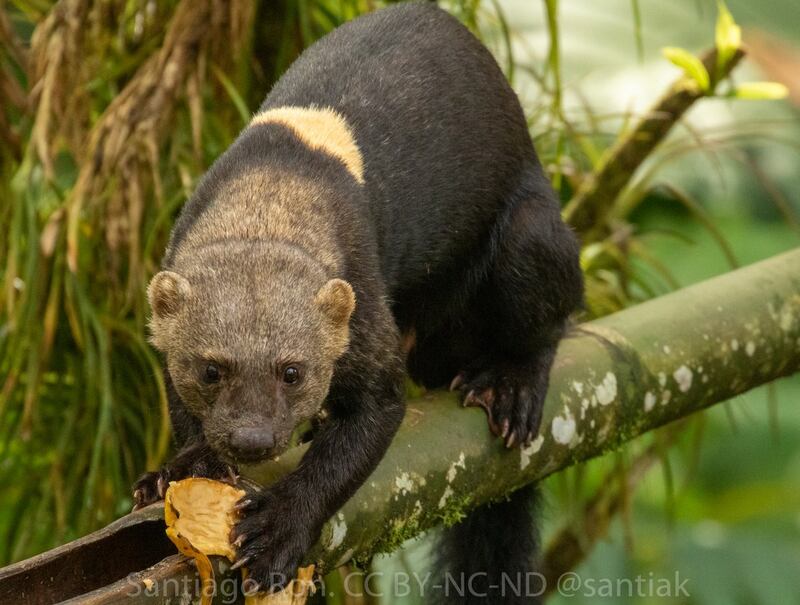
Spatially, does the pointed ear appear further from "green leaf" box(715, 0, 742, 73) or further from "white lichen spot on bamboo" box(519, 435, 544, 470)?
"green leaf" box(715, 0, 742, 73)


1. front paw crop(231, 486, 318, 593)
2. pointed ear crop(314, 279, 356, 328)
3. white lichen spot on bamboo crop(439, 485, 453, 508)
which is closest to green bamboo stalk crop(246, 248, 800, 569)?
white lichen spot on bamboo crop(439, 485, 453, 508)

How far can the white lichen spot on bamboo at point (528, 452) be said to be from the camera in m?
3.82

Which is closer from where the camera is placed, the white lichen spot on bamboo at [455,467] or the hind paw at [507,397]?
the white lichen spot on bamboo at [455,467]

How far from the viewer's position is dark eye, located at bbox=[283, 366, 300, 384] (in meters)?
3.34

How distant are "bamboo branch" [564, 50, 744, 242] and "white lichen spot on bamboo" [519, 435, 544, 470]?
66.0 inches

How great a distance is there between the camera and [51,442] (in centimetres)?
495

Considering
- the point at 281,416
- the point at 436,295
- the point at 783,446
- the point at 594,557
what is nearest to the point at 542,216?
the point at 436,295

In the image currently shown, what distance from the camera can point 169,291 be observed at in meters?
3.41

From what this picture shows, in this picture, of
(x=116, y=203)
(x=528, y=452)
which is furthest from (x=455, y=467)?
(x=116, y=203)

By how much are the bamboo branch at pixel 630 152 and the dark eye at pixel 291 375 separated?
86.5 inches

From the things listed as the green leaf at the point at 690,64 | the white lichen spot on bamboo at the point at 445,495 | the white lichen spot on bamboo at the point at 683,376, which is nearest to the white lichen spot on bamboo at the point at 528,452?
the white lichen spot on bamboo at the point at 445,495

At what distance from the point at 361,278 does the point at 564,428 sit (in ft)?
2.49

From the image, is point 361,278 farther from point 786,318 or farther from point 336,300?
point 786,318

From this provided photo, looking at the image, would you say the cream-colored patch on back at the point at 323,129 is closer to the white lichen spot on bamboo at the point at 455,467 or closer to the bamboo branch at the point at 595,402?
the bamboo branch at the point at 595,402
